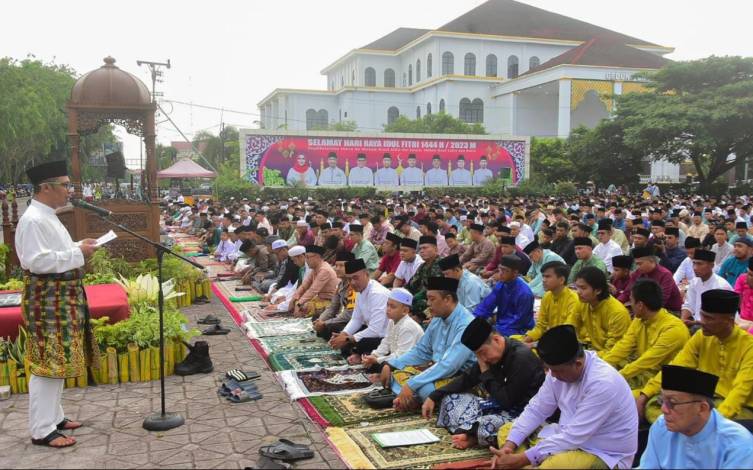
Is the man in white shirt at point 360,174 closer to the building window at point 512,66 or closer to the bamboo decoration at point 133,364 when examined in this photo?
the bamboo decoration at point 133,364

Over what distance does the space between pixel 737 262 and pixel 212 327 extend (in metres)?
6.14

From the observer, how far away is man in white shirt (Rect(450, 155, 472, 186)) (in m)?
29.5

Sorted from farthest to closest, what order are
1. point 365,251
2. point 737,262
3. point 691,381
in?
1. point 365,251
2. point 737,262
3. point 691,381

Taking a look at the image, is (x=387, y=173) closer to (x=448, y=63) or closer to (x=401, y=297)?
(x=448, y=63)

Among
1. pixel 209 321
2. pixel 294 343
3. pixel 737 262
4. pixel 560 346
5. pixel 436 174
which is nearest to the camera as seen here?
pixel 560 346

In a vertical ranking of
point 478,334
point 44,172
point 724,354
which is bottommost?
point 724,354

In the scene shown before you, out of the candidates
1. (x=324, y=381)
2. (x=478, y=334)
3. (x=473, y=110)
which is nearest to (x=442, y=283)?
(x=478, y=334)

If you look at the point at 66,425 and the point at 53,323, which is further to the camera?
the point at 66,425

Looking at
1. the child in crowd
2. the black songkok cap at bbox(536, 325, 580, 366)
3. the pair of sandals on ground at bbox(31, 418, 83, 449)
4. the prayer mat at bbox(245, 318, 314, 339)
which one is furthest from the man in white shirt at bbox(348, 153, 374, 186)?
the black songkok cap at bbox(536, 325, 580, 366)

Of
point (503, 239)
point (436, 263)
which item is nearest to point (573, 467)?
point (436, 263)

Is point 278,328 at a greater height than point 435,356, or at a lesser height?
lesser

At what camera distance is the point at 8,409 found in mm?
4875

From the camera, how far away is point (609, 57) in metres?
38.4

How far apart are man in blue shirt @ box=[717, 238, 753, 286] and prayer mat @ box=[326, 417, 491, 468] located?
186 inches
